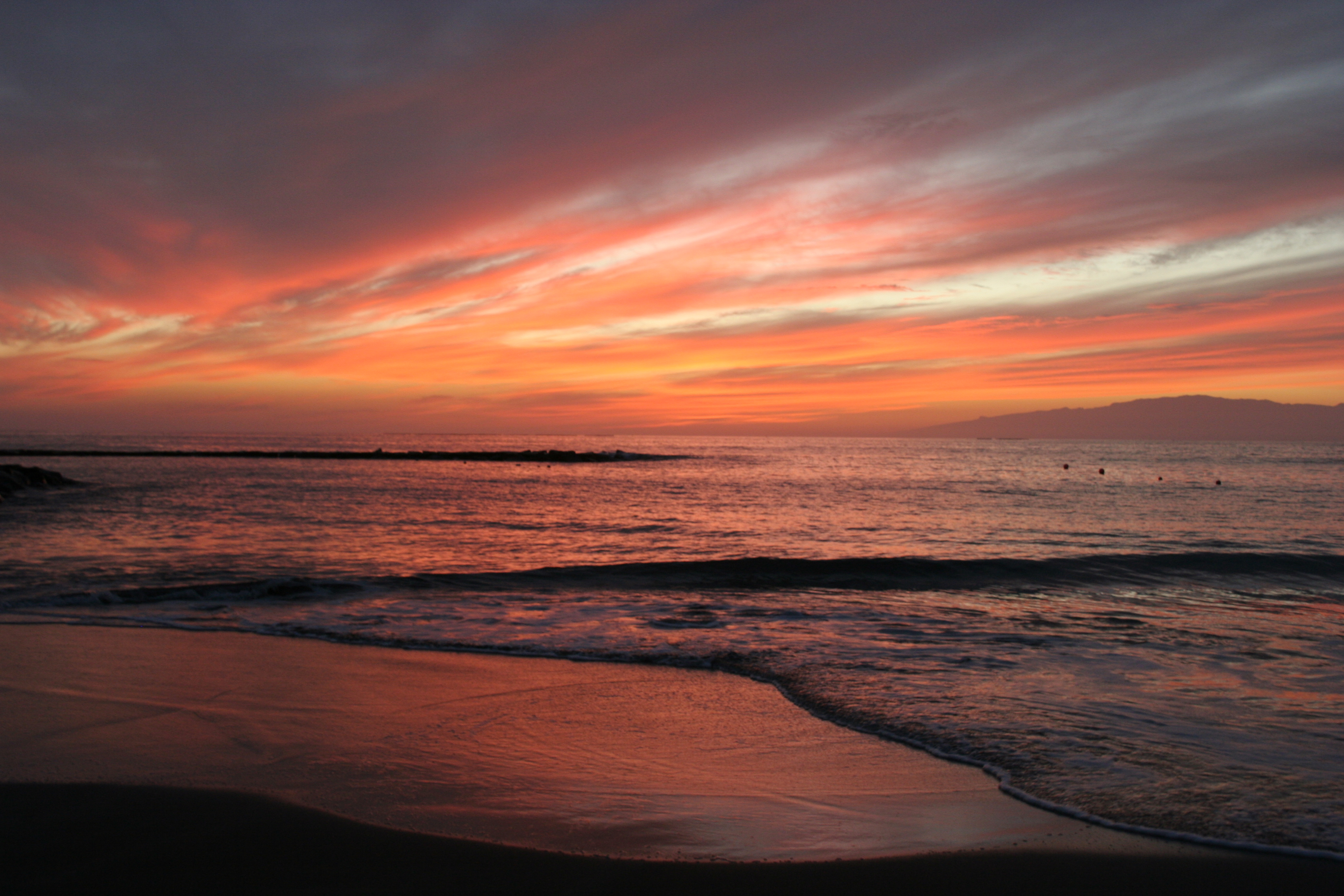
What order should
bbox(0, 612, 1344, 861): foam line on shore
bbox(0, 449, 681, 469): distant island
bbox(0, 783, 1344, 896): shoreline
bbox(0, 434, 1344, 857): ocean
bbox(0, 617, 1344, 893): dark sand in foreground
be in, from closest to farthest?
1. bbox(0, 783, 1344, 896): shoreline
2. bbox(0, 617, 1344, 893): dark sand in foreground
3. bbox(0, 612, 1344, 861): foam line on shore
4. bbox(0, 434, 1344, 857): ocean
5. bbox(0, 449, 681, 469): distant island

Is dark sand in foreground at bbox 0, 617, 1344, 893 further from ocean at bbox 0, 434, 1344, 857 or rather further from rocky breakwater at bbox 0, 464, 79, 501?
rocky breakwater at bbox 0, 464, 79, 501

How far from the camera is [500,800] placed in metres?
4.76

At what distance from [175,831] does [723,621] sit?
7.79 m

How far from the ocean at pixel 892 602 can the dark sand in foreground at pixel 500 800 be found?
2.07ft

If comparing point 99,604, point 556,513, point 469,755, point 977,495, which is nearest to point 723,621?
point 469,755

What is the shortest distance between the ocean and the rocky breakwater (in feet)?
9.99

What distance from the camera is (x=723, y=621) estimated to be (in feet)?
36.3

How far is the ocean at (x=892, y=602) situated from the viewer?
5684mm

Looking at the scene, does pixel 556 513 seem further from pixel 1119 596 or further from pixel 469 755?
pixel 469 755

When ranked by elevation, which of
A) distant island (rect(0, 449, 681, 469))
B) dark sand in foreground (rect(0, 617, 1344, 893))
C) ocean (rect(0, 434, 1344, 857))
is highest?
distant island (rect(0, 449, 681, 469))

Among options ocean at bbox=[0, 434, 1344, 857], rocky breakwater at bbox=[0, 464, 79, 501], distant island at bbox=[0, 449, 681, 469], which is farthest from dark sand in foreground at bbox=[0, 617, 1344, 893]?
distant island at bbox=[0, 449, 681, 469]

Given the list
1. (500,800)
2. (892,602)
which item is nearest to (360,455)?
(892,602)

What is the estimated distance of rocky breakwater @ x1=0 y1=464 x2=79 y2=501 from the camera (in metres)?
35.3

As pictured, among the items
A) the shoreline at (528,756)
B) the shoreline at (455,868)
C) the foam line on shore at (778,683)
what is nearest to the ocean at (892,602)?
the foam line on shore at (778,683)
